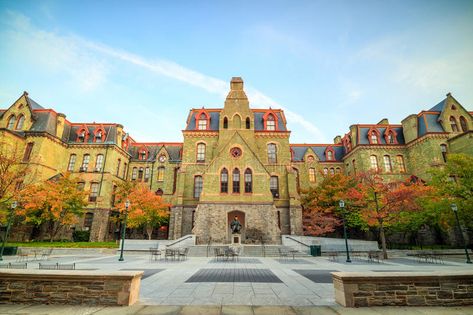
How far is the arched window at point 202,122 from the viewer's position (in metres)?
33.2

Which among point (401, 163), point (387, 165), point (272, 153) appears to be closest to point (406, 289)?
point (272, 153)

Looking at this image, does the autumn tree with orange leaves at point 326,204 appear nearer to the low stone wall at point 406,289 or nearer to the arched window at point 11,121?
the low stone wall at point 406,289

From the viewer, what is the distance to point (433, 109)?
33.9m

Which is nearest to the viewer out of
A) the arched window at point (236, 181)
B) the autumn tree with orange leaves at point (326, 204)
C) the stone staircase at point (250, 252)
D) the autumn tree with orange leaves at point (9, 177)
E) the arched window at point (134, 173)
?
the autumn tree with orange leaves at point (9, 177)

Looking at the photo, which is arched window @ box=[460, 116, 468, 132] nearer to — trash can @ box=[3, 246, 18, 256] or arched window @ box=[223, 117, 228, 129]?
arched window @ box=[223, 117, 228, 129]

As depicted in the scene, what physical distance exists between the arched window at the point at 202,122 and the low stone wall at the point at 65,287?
92.3 ft

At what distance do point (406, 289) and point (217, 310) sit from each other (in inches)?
192

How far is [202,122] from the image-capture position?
Result: 110ft

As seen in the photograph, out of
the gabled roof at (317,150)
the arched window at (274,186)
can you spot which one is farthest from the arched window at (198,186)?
the gabled roof at (317,150)

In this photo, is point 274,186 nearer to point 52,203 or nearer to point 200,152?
point 200,152

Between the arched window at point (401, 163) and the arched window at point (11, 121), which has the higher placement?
the arched window at point (11, 121)

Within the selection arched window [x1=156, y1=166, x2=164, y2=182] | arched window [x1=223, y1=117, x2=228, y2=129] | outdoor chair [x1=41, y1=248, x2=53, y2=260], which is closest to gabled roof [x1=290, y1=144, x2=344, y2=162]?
arched window [x1=223, y1=117, x2=228, y2=129]

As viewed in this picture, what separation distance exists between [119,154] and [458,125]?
49019 mm

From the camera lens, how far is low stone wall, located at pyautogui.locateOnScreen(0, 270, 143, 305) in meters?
5.80
